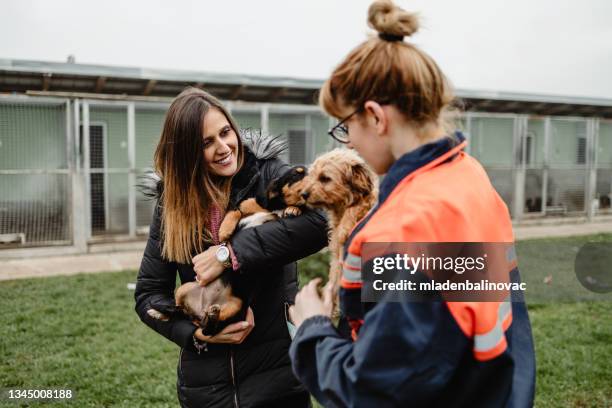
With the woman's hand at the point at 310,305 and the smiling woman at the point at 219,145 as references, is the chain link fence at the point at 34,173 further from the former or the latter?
the woman's hand at the point at 310,305

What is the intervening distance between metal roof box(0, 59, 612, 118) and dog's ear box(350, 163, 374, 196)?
32.1ft

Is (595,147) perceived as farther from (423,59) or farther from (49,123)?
(423,59)

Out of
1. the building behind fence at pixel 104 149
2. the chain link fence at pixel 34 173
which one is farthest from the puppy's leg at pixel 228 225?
the chain link fence at pixel 34 173

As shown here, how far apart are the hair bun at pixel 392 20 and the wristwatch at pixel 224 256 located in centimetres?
129

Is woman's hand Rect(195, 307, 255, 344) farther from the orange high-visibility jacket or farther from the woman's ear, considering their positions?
the woman's ear

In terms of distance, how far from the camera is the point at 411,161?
1.39 metres

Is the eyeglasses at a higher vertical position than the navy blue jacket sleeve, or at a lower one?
higher

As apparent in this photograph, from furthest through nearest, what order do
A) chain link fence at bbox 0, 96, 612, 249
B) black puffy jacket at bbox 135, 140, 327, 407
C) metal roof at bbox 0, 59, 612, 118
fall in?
metal roof at bbox 0, 59, 612, 118 → chain link fence at bbox 0, 96, 612, 249 → black puffy jacket at bbox 135, 140, 327, 407

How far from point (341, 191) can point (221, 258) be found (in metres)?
0.61

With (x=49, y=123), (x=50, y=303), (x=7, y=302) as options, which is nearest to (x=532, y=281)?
(x=50, y=303)

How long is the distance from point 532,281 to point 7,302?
849 cm

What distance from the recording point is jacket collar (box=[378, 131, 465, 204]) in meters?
1.39

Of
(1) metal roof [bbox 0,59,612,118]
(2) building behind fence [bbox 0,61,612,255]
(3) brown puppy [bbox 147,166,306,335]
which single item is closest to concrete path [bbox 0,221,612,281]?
(2) building behind fence [bbox 0,61,612,255]

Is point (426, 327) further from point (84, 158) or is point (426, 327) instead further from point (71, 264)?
point (84, 158)
